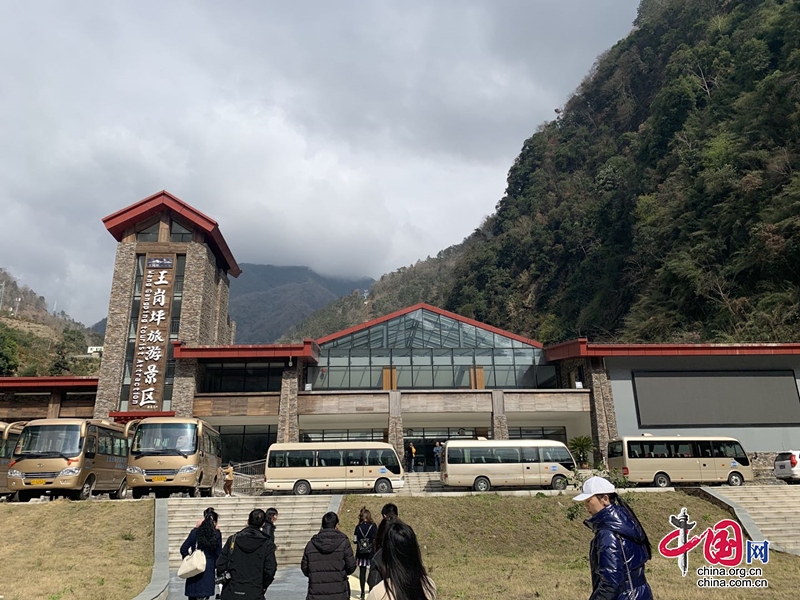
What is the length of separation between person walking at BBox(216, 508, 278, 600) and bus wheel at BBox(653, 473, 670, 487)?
2122 cm

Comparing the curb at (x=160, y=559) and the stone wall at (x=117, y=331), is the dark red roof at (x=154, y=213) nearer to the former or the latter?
the stone wall at (x=117, y=331)

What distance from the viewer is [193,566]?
7043 mm

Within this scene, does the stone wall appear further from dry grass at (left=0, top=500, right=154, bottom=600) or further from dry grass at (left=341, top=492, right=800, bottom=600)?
dry grass at (left=341, top=492, right=800, bottom=600)

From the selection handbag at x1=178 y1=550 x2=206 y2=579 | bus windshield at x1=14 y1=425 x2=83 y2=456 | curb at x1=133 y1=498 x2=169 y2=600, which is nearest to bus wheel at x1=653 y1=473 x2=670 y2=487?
curb at x1=133 y1=498 x2=169 y2=600

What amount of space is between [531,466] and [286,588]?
13.3 metres

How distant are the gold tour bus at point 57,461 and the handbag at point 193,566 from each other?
14.1 metres

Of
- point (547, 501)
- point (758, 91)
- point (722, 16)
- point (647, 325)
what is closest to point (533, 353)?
point (647, 325)

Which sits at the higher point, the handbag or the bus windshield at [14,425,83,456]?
the bus windshield at [14,425,83,456]

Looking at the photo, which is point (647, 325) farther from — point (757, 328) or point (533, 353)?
point (533, 353)

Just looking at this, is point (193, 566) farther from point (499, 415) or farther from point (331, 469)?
point (499, 415)

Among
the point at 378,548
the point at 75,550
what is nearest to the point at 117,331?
the point at 75,550

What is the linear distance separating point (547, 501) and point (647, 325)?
25455mm

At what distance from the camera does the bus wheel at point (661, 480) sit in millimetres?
23703

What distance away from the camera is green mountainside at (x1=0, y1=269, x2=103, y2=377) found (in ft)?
189
